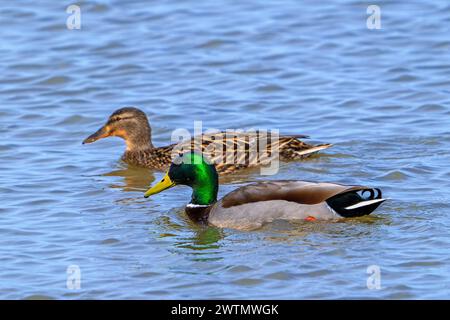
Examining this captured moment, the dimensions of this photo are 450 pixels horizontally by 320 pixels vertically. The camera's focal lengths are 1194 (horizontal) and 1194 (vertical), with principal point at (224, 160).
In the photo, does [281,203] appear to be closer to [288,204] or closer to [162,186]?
[288,204]

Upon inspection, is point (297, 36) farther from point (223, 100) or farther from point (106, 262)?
point (106, 262)

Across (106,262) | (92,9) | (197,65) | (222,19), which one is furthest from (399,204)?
(92,9)

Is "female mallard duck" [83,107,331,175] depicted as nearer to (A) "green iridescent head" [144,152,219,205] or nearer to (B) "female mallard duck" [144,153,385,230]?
(A) "green iridescent head" [144,152,219,205]

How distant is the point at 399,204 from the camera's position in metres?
12.3

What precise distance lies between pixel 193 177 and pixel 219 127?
308 centimetres

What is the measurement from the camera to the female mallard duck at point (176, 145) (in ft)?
46.7

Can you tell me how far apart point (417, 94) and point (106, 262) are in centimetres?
717

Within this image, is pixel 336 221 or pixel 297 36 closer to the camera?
pixel 336 221

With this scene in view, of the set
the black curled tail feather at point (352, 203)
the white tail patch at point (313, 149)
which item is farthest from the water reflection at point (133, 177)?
the black curled tail feather at point (352, 203)

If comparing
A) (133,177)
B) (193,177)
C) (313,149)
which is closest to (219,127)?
(133,177)

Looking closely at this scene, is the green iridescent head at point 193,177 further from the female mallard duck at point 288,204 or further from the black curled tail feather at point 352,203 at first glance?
the black curled tail feather at point 352,203

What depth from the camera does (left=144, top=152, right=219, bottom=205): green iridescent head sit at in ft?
41.1

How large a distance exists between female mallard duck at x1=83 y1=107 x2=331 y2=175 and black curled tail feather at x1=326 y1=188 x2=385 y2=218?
7.20 ft

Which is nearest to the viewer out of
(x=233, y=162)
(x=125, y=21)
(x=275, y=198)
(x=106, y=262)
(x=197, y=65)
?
(x=106, y=262)
